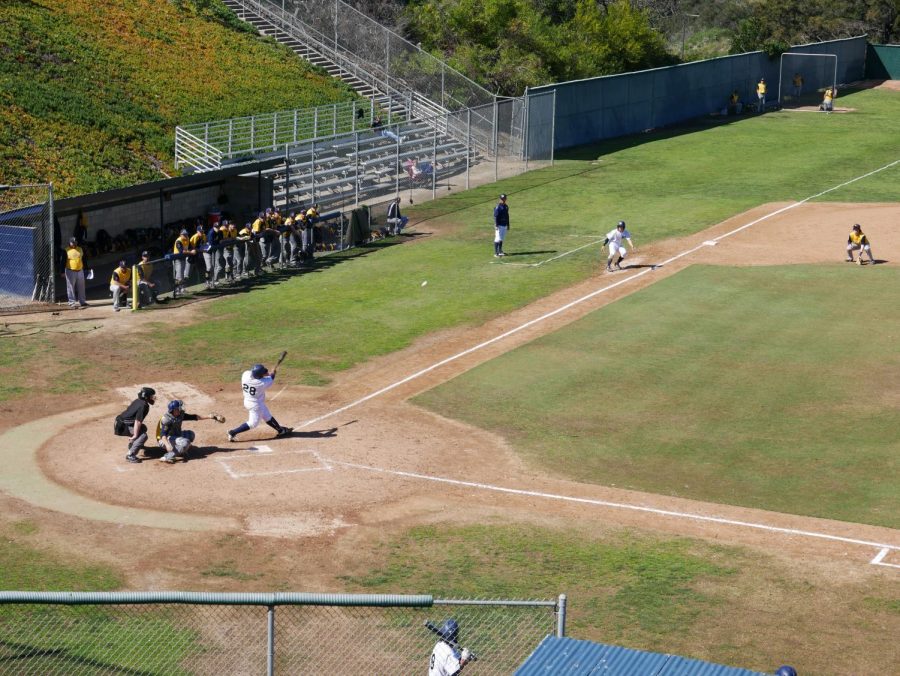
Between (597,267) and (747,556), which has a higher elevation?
(597,267)

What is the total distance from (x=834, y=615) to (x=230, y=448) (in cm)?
1118

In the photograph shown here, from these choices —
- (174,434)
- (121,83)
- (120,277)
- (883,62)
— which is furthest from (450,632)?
(883,62)

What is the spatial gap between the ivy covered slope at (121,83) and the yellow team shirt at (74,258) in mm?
10750

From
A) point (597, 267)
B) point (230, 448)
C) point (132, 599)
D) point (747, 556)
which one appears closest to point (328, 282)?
point (597, 267)

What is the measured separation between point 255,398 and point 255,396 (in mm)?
40

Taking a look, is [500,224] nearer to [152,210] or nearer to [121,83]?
[152,210]

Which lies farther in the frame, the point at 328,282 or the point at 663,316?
the point at 328,282

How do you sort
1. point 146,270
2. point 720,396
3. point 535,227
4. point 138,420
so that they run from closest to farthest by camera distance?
point 138,420, point 720,396, point 146,270, point 535,227

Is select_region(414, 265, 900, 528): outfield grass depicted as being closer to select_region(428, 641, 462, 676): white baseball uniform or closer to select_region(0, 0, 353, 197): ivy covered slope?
select_region(428, 641, 462, 676): white baseball uniform

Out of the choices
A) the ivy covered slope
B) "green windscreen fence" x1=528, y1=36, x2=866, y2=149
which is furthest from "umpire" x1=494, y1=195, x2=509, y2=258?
"green windscreen fence" x1=528, y1=36, x2=866, y2=149

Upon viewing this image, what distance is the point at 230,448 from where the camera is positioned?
2352cm

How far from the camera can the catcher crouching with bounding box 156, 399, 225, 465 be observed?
73.7 feet

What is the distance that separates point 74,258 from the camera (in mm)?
33344

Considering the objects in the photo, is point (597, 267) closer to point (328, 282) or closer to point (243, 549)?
point (328, 282)
